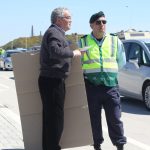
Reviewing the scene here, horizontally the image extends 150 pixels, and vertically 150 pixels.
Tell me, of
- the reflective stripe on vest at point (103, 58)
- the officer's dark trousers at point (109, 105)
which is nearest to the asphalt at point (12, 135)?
the officer's dark trousers at point (109, 105)

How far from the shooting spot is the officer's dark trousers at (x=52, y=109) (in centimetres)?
Result: 582

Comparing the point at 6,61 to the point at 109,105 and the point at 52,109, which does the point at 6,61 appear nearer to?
the point at 109,105

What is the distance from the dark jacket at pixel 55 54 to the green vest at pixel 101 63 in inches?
18.3

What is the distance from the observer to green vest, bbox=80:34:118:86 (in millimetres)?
6184

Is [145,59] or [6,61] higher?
[145,59]

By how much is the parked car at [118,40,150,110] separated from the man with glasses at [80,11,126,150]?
517 centimetres

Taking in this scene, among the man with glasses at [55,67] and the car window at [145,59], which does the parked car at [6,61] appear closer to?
the car window at [145,59]

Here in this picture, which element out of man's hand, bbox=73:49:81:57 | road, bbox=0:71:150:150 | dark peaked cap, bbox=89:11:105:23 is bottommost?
road, bbox=0:71:150:150

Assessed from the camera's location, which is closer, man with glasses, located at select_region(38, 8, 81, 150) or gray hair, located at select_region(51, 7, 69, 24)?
man with glasses, located at select_region(38, 8, 81, 150)

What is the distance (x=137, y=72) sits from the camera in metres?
11.6

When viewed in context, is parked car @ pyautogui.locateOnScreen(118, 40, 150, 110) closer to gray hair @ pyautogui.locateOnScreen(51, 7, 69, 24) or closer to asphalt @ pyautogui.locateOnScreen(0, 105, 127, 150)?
asphalt @ pyautogui.locateOnScreen(0, 105, 127, 150)

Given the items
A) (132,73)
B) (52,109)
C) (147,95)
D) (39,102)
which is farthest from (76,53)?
(132,73)

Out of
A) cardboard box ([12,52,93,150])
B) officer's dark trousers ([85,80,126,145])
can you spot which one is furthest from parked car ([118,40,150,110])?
cardboard box ([12,52,93,150])

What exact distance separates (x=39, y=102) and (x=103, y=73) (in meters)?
0.88
